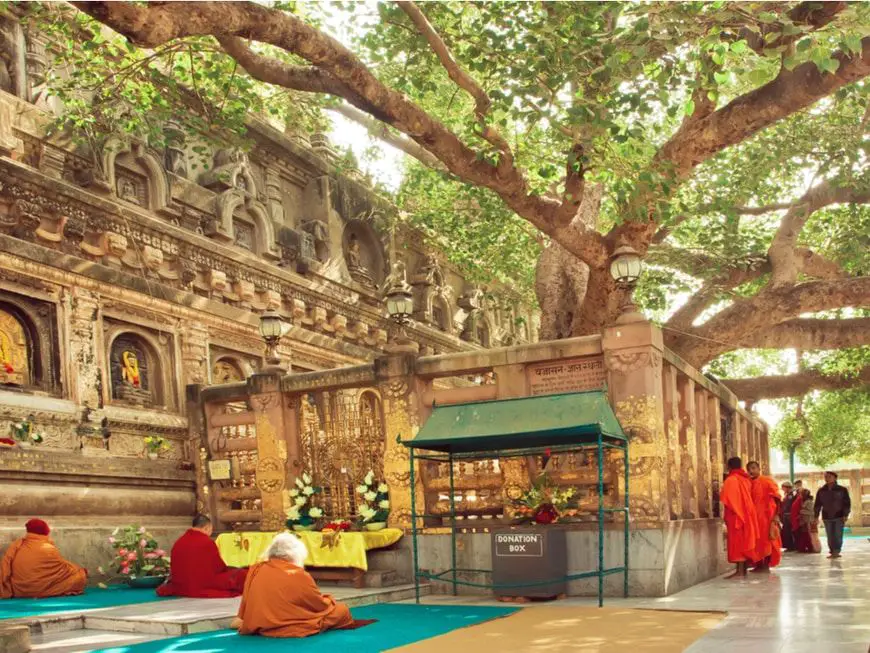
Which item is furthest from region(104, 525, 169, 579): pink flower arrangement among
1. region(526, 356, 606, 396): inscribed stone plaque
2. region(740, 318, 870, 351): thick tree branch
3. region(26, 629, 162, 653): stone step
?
region(740, 318, 870, 351): thick tree branch

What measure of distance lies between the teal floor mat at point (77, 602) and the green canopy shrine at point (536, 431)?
3.46 m

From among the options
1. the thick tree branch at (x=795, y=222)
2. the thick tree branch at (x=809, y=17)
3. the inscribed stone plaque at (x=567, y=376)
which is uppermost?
the thick tree branch at (x=809, y=17)

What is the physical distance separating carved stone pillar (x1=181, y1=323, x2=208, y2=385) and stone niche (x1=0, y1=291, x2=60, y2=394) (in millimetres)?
2459

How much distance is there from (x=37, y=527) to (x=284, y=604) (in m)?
4.40

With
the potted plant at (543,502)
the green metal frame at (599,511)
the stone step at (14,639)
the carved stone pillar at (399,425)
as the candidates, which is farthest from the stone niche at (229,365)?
the stone step at (14,639)

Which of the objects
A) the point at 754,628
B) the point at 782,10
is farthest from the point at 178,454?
the point at 782,10

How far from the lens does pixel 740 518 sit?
14.0 m

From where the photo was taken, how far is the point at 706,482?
15281mm

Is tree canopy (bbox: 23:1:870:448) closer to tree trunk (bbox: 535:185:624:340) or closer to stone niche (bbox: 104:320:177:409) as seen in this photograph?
tree trunk (bbox: 535:185:624:340)

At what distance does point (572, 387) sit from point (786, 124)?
7657mm

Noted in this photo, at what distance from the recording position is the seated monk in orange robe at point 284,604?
8.86 meters

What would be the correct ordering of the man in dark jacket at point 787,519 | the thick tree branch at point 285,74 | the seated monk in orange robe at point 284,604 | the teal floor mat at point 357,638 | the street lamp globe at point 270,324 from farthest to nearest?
the man in dark jacket at point 787,519 < the street lamp globe at point 270,324 < the thick tree branch at point 285,74 < the seated monk in orange robe at point 284,604 < the teal floor mat at point 357,638

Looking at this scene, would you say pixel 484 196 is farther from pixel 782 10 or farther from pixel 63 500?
pixel 63 500

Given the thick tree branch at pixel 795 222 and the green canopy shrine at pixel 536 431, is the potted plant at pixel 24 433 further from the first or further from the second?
the thick tree branch at pixel 795 222
